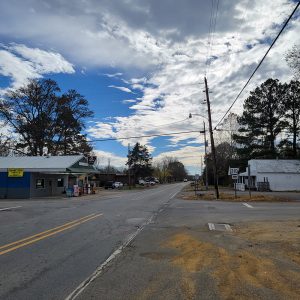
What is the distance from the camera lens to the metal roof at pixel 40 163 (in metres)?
41.4

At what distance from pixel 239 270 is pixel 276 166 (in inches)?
1886

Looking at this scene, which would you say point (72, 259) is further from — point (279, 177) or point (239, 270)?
point (279, 177)

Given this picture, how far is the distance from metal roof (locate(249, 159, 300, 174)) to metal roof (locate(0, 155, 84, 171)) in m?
23.7

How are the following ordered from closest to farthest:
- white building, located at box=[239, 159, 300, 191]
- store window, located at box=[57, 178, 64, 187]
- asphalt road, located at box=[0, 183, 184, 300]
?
asphalt road, located at box=[0, 183, 184, 300]
store window, located at box=[57, 178, 64, 187]
white building, located at box=[239, 159, 300, 191]

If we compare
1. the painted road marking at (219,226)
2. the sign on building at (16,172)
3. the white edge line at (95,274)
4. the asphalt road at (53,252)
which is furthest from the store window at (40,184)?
the white edge line at (95,274)

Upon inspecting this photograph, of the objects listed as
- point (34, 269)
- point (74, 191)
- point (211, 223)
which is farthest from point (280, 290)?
point (74, 191)

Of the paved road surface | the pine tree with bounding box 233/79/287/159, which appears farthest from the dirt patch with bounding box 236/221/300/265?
the pine tree with bounding box 233/79/287/159

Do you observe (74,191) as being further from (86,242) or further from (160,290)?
(160,290)

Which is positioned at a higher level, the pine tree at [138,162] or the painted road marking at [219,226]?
the pine tree at [138,162]

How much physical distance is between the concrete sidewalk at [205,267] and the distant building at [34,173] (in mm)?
29612

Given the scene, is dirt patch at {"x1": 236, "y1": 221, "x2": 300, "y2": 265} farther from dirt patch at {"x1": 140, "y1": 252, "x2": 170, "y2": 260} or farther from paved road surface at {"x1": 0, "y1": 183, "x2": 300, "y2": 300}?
dirt patch at {"x1": 140, "y1": 252, "x2": 170, "y2": 260}

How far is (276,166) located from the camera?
53.0 m

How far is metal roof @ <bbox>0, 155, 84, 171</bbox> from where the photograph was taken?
1631 inches

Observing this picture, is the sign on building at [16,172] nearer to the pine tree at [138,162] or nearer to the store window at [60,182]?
the store window at [60,182]
